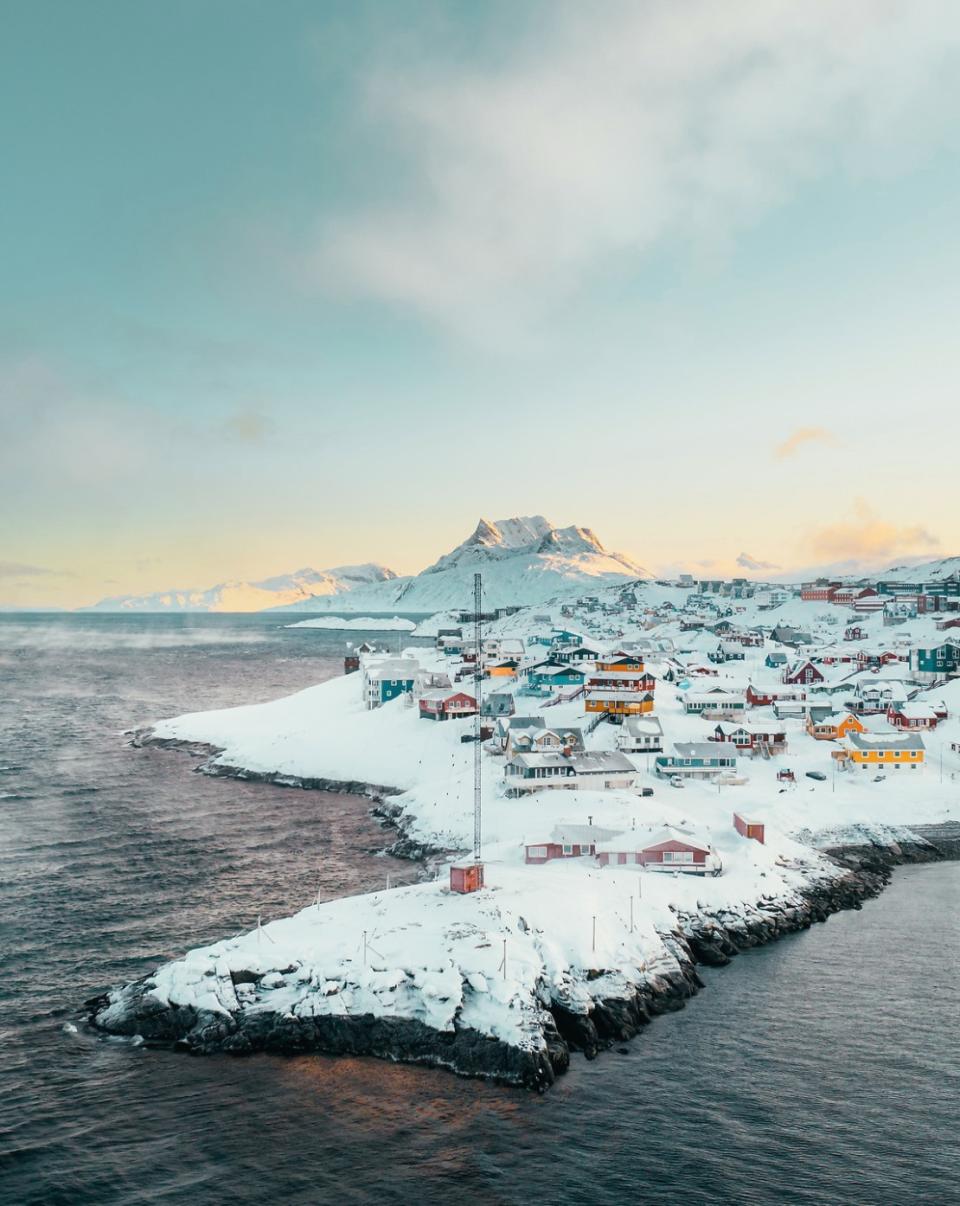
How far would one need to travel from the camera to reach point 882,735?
77.9 m

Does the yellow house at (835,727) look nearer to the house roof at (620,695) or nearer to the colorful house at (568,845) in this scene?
the house roof at (620,695)

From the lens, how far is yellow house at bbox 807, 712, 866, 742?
81438 millimetres

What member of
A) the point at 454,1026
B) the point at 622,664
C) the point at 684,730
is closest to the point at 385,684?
the point at 622,664

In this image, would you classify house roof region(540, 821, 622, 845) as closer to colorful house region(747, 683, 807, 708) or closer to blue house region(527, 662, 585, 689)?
colorful house region(747, 683, 807, 708)

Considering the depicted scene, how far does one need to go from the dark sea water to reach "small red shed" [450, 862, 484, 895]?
9492 millimetres

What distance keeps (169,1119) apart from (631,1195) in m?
15.6

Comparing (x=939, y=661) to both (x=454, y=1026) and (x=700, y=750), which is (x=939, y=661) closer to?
(x=700, y=750)

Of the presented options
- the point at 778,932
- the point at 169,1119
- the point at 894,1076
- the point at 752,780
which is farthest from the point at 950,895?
the point at 169,1119

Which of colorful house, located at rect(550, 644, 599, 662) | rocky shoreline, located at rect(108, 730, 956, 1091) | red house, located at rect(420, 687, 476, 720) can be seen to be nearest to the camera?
rocky shoreline, located at rect(108, 730, 956, 1091)

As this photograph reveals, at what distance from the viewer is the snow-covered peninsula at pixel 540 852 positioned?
34812mm

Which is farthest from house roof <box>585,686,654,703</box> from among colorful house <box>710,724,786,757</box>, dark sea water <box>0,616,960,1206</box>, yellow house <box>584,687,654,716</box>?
dark sea water <box>0,616,960,1206</box>

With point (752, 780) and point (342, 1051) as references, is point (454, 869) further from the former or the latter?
point (752, 780)

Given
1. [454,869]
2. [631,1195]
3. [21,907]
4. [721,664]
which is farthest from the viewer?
[721,664]

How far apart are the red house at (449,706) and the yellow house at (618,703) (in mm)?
12363
